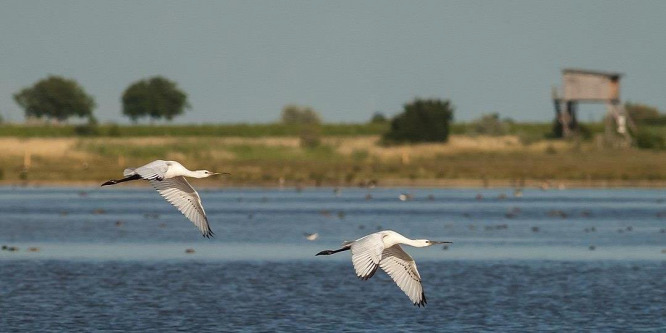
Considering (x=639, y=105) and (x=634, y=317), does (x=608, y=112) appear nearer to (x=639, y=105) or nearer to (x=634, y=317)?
(x=639, y=105)

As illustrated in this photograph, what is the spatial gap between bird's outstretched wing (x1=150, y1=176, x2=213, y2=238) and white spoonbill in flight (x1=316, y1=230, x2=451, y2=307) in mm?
2111

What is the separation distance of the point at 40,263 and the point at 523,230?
19.2 metres

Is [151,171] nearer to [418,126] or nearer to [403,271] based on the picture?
[403,271]

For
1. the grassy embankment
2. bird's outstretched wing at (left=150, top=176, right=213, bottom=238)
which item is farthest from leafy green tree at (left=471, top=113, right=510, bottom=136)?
bird's outstretched wing at (left=150, top=176, right=213, bottom=238)

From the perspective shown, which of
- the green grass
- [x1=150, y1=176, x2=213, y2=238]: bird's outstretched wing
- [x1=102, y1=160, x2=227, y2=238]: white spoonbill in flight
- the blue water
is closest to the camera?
[x1=102, y1=160, x2=227, y2=238]: white spoonbill in flight

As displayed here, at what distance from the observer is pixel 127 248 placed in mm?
43656

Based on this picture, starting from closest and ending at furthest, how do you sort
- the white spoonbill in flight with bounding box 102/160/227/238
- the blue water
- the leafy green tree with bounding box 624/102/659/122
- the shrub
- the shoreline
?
the white spoonbill in flight with bounding box 102/160/227/238
the blue water
the shoreline
the shrub
the leafy green tree with bounding box 624/102/659/122

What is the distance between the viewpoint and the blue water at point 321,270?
91.1 ft

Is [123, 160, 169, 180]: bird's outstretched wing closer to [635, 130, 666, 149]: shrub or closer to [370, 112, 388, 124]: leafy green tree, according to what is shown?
[635, 130, 666, 149]: shrub

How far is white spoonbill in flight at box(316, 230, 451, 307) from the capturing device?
1669 cm

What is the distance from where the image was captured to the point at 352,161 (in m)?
102

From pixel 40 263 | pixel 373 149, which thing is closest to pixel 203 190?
pixel 373 149

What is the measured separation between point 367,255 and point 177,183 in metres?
4.19

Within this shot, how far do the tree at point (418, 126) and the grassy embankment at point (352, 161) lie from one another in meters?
1.76
